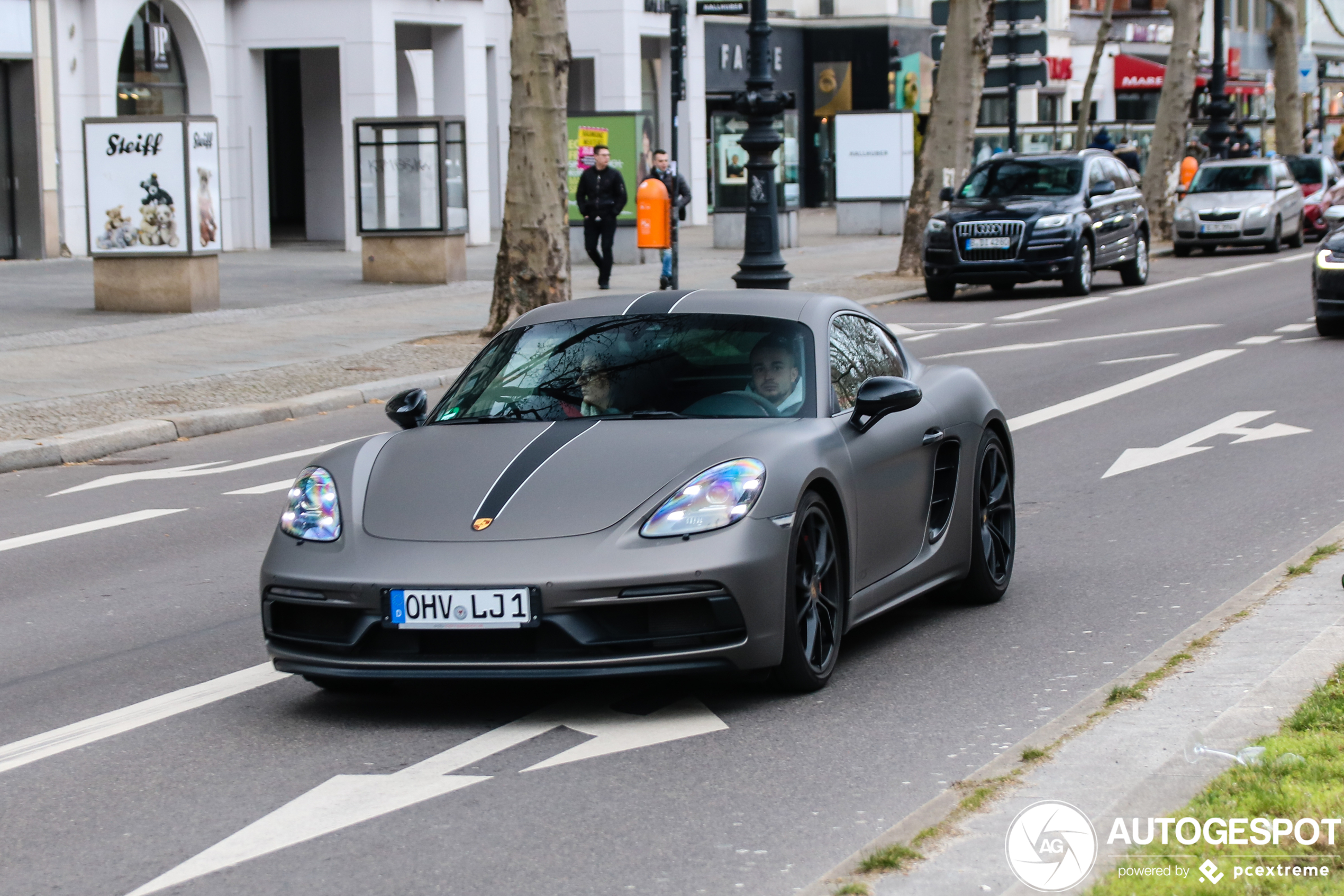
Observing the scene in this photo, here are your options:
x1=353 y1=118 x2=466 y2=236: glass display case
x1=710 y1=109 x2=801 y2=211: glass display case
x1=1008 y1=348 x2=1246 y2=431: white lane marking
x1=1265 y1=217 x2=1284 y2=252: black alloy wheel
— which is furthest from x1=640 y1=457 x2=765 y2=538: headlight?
x1=1265 y1=217 x2=1284 y2=252: black alloy wheel

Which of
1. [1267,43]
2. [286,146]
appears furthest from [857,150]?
[1267,43]

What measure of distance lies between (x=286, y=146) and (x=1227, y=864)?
39.2 meters

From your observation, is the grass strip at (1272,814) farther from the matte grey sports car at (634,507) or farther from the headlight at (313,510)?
the headlight at (313,510)

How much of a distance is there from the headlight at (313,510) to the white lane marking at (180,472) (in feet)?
17.3

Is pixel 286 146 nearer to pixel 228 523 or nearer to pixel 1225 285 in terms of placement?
pixel 1225 285

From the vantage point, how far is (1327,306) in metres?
18.8

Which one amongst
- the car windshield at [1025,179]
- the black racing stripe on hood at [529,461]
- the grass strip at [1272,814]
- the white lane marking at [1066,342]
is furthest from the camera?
the car windshield at [1025,179]

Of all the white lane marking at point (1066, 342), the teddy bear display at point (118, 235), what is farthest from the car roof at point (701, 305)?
the teddy bear display at point (118, 235)

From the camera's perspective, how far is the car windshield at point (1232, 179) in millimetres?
35500

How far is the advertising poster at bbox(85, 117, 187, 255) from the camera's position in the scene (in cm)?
2198

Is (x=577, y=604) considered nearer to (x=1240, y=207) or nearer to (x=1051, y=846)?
(x=1051, y=846)

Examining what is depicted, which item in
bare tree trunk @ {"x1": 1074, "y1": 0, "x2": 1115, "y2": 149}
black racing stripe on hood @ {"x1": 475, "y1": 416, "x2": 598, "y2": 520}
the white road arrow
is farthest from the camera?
bare tree trunk @ {"x1": 1074, "y1": 0, "x2": 1115, "y2": 149}

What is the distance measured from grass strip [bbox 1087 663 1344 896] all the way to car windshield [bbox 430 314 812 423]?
2214 millimetres

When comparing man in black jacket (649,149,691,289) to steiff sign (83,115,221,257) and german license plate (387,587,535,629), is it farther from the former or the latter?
german license plate (387,587,535,629)
